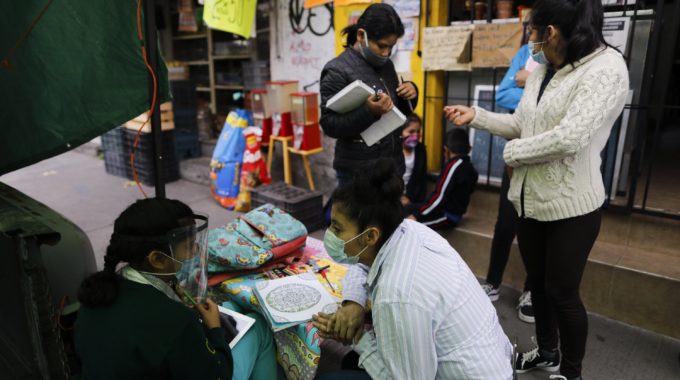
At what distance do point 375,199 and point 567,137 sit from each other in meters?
0.84

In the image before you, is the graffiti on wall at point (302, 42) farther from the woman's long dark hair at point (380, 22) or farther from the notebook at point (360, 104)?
the notebook at point (360, 104)

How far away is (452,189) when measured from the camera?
3533 millimetres

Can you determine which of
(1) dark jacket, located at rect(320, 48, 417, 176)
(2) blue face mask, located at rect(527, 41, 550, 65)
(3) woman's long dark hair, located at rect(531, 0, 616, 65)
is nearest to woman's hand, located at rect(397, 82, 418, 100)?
(1) dark jacket, located at rect(320, 48, 417, 176)

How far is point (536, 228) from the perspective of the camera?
7.29 ft

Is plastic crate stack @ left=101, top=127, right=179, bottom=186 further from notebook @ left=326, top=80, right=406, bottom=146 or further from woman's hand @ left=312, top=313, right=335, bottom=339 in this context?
woman's hand @ left=312, top=313, right=335, bottom=339

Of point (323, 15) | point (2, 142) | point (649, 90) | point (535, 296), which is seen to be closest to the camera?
point (2, 142)

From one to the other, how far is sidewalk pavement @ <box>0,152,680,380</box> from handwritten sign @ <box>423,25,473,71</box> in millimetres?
1810

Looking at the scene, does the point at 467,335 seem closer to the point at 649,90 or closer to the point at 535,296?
the point at 535,296

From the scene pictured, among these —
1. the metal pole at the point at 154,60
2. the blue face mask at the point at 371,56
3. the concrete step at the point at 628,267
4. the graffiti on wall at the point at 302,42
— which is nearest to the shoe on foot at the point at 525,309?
the concrete step at the point at 628,267

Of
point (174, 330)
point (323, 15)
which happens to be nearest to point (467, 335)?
point (174, 330)

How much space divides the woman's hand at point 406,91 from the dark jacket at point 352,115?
65 mm

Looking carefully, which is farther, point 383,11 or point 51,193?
point 51,193

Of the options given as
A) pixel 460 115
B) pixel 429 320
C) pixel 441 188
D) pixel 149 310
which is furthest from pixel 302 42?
pixel 429 320

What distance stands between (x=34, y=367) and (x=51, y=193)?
5.08 metres
